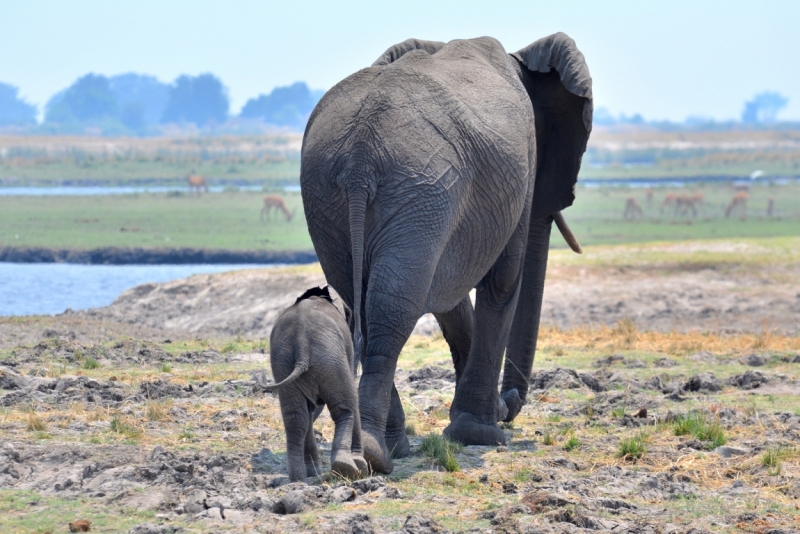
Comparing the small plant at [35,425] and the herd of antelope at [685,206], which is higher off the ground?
the herd of antelope at [685,206]

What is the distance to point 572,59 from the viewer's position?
8.20 m

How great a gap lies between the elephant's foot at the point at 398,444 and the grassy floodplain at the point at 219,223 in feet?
71.1

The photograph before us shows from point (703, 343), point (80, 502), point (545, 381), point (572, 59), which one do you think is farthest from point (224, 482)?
point (703, 343)

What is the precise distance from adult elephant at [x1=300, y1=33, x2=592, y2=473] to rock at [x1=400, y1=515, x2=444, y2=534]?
1.05 m

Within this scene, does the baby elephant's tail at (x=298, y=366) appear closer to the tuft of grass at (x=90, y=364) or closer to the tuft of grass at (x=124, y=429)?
the tuft of grass at (x=124, y=429)

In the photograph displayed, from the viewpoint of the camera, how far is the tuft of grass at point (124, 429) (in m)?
7.13

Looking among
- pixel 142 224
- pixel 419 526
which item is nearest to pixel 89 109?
pixel 142 224

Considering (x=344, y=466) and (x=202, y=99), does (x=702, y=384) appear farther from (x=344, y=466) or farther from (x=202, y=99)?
(x=202, y=99)

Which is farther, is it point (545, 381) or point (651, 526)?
point (545, 381)

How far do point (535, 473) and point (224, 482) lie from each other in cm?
169

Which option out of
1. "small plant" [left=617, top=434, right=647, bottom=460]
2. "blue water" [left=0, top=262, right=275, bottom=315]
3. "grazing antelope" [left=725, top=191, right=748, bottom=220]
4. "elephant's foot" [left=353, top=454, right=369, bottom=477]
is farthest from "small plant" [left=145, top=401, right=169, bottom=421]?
"grazing antelope" [left=725, top=191, right=748, bottom=220]

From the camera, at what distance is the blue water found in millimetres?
20516

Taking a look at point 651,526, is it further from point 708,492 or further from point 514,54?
point 514,54

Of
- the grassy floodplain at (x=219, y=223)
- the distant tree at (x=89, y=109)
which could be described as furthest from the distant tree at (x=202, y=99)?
the grassy floodplain at (x=219, y=223)
